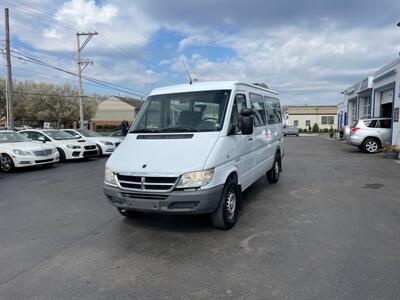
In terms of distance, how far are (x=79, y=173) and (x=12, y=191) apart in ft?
9.39

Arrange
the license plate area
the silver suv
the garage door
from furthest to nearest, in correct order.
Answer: the garage door < the silver suv < the license plate area

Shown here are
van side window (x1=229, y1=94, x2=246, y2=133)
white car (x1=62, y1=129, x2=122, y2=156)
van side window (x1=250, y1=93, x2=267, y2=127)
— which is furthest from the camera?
white car (x1=62, y1=129, x2=122, y2=156)

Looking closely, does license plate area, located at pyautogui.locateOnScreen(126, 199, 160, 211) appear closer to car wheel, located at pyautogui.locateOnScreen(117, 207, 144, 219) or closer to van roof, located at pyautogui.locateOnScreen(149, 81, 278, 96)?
car wheel, located at pyautogui.locateOnScreen(117, 207, 144, 219)

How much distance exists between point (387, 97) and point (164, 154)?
20093 millimetres

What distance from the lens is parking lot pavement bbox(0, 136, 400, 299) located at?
3301 mm

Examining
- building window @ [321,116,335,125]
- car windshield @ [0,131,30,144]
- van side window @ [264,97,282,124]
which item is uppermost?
building window @ [321,116,335,125]

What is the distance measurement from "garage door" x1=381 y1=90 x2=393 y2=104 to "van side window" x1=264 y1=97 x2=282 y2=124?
1359 cm

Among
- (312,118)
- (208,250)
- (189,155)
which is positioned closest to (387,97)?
(189,155)

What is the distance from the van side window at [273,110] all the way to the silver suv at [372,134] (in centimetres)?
961

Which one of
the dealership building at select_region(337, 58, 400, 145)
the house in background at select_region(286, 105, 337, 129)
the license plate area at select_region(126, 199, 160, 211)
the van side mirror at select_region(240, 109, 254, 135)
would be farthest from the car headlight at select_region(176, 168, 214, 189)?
the house in background at select_region(286, 105, 337, 129)

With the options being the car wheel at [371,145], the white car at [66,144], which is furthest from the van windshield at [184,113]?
the car wheel at [371,145]

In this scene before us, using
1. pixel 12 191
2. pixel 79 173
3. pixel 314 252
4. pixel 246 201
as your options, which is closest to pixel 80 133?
pixel 79 173

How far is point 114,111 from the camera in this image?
70500 millimetres

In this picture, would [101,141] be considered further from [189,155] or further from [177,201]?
[177,201]
